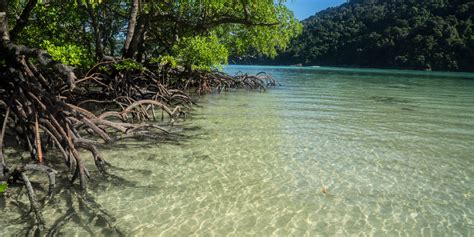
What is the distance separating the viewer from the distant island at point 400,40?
68312 mm

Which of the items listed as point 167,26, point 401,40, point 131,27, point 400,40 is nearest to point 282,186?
point 131,27

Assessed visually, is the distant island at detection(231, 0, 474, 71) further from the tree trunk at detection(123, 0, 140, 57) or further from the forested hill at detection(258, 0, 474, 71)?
the tree trunk at detection(123, 0, 140, 57)

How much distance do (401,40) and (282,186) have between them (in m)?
79.9

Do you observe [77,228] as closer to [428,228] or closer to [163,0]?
[428,228]

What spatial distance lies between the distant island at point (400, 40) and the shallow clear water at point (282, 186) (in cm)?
6822

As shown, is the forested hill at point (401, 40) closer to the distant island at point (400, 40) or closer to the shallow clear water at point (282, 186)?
the distant island at point (400, 40)

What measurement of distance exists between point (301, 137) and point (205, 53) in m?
6.23

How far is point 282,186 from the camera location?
5.51m

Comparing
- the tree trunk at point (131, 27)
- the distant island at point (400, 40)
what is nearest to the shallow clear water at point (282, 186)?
the tree trunk at point (131, 27)

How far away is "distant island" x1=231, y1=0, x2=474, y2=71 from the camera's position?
68.3m

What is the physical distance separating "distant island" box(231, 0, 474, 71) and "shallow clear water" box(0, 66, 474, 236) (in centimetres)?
6822

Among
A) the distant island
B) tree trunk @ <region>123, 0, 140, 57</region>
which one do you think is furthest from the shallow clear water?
the distant island

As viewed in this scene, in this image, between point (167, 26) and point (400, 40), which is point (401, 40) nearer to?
point (400, 40)

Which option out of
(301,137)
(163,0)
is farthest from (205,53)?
(301,137)
